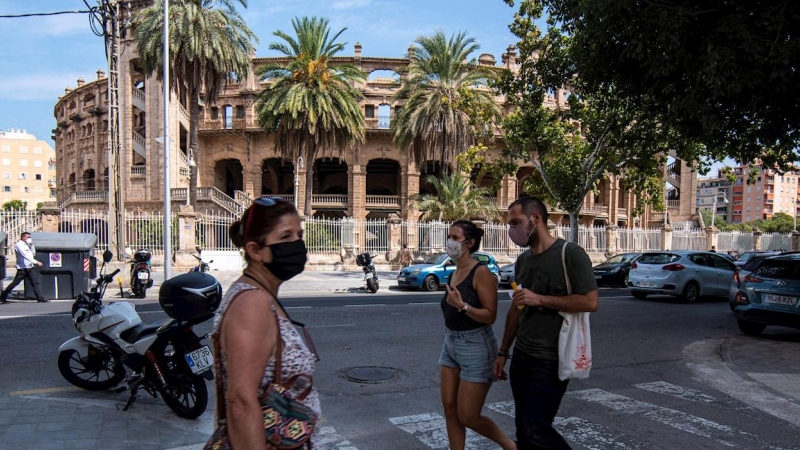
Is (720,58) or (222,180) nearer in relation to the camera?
(720,58)

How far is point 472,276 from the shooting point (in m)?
3.71

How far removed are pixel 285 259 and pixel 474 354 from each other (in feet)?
6.10

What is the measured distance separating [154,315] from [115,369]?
17.5 ft

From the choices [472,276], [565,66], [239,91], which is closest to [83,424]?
[472,276]

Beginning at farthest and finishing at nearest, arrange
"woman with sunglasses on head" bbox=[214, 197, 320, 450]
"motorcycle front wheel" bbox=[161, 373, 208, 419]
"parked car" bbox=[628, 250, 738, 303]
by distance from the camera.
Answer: "parked car" bbox=[628, 250, 738, 303] → "motorcycle front wheel" bbox=[161, 373, 208, 419] → "woman with sunglasses on head" bbox=[214, 197, 320, 450]

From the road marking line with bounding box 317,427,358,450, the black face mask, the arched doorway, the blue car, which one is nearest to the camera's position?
the black face mask

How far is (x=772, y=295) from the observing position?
911cm

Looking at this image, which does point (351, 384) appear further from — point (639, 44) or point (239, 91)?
point (239, 91)

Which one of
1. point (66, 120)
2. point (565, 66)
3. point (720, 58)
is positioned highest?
point (66, 120)

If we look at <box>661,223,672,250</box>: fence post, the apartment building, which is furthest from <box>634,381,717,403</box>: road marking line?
the apartment building

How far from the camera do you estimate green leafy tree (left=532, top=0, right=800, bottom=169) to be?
7320 mm

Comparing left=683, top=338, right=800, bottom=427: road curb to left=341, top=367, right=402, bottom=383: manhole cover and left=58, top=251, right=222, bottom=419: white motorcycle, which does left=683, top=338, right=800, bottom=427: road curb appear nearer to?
left=341, top=367, right=402, bottom=383: manhole cover

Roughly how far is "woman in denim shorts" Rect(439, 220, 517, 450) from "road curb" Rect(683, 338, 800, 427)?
3.55m

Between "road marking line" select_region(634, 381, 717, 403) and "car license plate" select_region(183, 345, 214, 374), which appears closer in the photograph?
"car license plate" select_region(183, 345, 214, 374)
